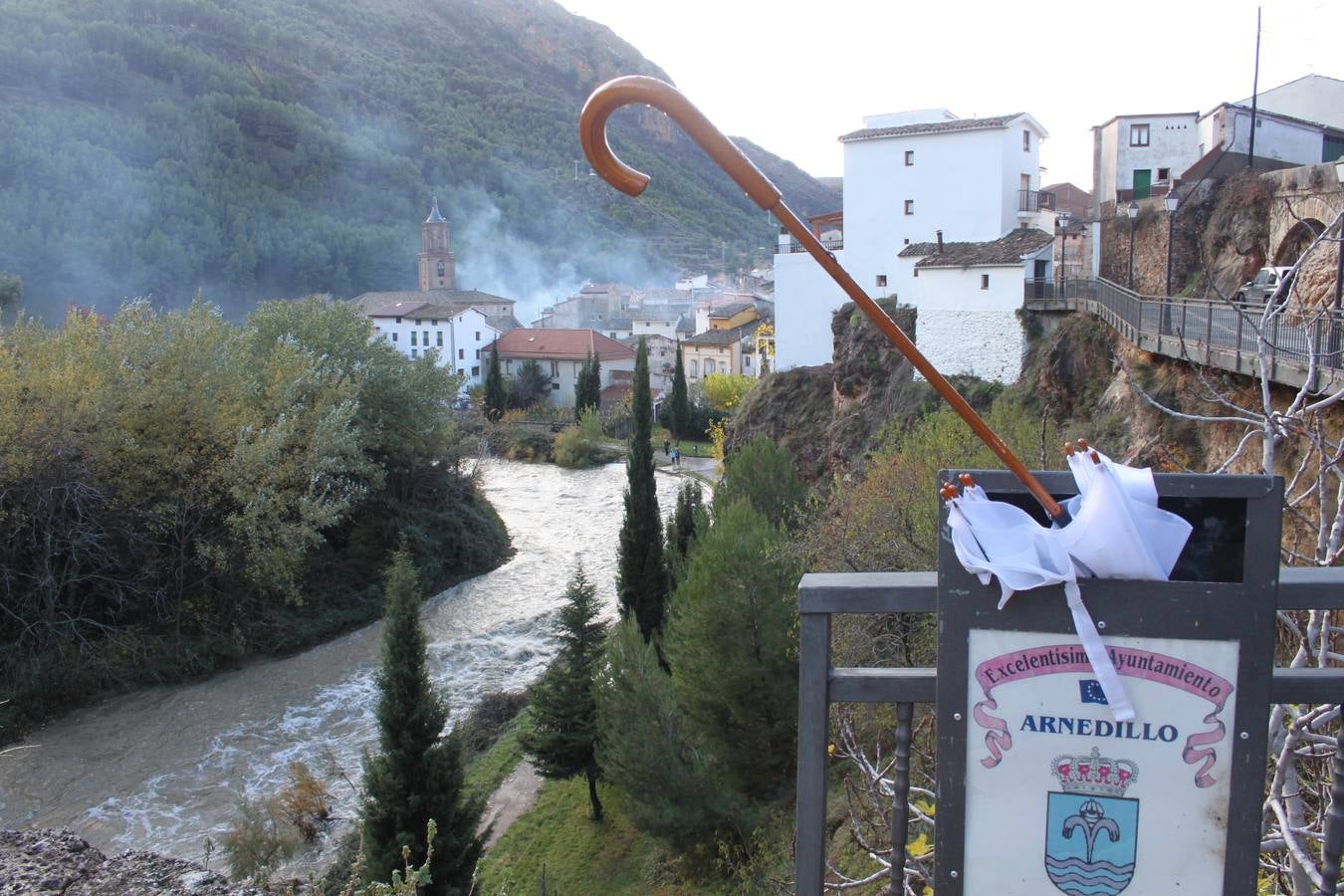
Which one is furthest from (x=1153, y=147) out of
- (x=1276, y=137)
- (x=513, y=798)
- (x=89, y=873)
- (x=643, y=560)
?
(x=89, y=873)

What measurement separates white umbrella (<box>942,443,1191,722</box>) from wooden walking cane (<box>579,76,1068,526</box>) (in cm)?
9

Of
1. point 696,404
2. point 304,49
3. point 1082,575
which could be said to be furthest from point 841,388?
point 304,49

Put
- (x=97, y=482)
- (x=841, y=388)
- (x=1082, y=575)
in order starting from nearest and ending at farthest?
(x=1082, y=575) < (x=97, y=482) < (x=841, y=388)

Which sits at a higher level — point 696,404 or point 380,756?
point 696,404

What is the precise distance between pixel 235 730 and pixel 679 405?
3282 cm

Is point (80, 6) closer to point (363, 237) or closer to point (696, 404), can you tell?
point (363, 237)

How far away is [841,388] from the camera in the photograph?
90.4ft

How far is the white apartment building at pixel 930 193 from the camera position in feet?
88.6

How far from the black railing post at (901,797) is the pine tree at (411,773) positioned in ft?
26.3

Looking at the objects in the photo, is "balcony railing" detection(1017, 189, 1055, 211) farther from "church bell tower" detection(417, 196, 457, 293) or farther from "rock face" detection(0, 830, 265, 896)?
"church bell tower" detection(417, 196, 457, 293)

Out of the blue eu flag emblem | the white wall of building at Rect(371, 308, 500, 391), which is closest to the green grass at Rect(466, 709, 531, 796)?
the blue eu flag emblem

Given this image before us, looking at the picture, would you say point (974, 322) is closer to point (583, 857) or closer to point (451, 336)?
point (583, 857)

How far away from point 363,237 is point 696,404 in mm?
51572

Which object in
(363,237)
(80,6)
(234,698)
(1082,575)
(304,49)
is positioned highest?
(304,49)
